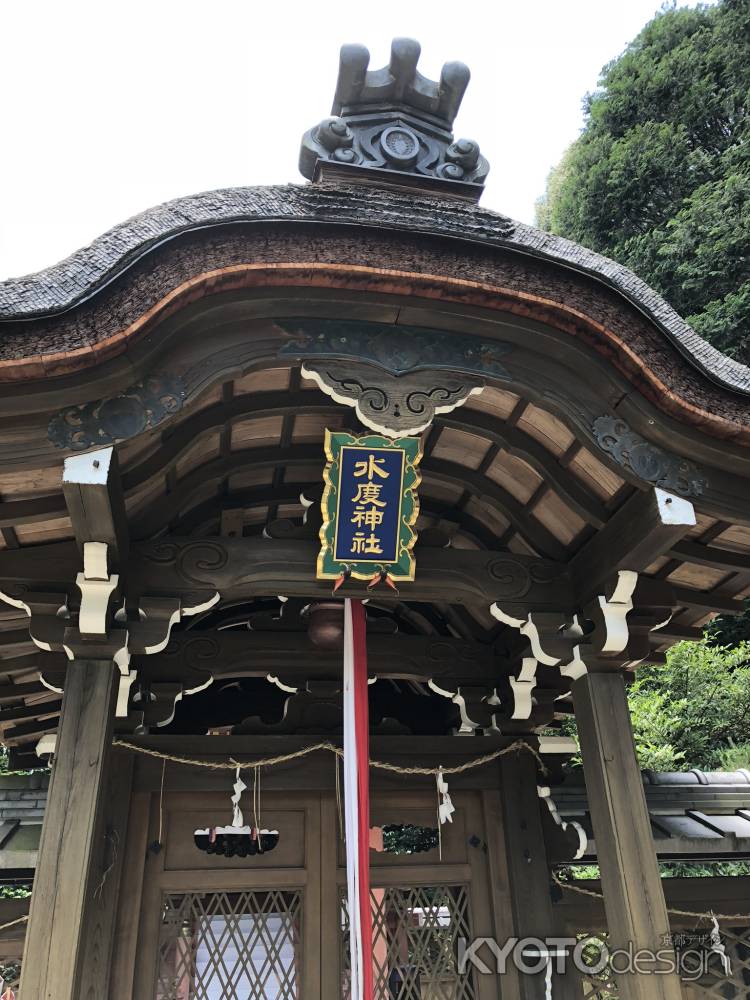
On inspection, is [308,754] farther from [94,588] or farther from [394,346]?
[394,346]

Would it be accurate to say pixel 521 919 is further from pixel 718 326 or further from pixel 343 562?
pixel 718 326

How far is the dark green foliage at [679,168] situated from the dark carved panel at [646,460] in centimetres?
1164

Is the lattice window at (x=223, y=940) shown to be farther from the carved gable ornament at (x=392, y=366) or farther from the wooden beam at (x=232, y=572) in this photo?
the carved gable ornament at (x=392, y=366)

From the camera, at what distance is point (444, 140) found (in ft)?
17.0

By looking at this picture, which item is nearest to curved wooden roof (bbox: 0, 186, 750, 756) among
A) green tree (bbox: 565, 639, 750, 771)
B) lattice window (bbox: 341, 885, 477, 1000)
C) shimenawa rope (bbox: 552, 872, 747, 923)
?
shimenawa rope (bbox: 552, 872, 747, 923)

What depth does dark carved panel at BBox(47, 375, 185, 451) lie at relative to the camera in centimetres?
339

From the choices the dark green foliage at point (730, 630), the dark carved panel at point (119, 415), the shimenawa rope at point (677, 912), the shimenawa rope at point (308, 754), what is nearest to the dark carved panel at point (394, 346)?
the dark carved panel at point (119, 415)

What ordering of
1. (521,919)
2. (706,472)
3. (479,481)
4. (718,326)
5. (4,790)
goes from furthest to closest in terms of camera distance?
1. (718,326)
2. (4,790)
3. (521,919)
4. (479,481)
5. (706,472)

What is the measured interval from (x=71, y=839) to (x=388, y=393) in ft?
8.31

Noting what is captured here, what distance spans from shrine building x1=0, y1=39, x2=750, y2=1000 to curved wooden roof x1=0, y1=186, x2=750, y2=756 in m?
0.02

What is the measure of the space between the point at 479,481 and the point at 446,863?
9.14 feet

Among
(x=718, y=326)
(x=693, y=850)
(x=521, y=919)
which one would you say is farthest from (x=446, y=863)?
(x=718, y=326)

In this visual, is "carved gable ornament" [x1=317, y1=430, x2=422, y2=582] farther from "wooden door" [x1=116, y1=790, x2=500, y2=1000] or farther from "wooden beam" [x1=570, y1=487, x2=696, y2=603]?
"wooden door" [x1=116, y1=790, x2=500, y2=1000]

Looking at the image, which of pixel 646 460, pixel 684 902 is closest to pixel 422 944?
pixel 684 902
